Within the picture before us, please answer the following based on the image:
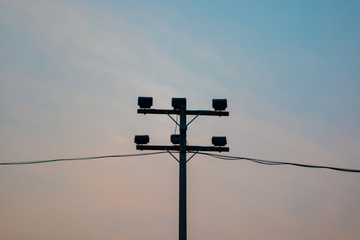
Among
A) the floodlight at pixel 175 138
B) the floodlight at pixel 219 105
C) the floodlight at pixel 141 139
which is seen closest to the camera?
the floodlight at pixel 175 138

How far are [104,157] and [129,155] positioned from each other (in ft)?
2.47

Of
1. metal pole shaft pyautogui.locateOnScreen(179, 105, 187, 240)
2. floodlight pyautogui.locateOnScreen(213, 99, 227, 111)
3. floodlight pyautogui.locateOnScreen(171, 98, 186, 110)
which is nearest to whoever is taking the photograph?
metal pole shaft pyautogui.locateOnScreen(179, 105, 187, 240)

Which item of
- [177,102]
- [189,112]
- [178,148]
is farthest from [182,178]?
[177,102]

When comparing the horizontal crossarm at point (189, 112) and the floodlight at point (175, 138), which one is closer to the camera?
the floodlight at point (175, 138)

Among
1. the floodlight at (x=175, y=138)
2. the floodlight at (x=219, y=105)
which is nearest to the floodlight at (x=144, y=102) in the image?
the floodlight at (x=175, y=138)

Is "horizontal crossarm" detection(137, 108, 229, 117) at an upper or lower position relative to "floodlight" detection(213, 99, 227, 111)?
lower

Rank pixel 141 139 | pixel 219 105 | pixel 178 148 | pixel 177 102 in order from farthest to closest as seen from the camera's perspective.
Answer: pixel 219 105 < pixel 177 102 < pixel 141 139 < pixel 178 148

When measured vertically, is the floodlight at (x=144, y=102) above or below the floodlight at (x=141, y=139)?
above

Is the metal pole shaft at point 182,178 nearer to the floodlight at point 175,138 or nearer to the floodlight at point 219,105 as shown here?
the floodlight at point 175,138

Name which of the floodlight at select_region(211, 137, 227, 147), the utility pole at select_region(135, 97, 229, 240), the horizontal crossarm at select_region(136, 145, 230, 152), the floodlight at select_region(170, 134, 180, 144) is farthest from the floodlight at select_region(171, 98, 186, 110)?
the floodlight at select_region(211, 137, 227, 147)

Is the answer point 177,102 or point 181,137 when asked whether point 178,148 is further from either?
point 177,102

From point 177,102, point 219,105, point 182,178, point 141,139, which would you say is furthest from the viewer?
point 219,105

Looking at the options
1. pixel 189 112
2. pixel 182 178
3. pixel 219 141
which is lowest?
pixel 182 178

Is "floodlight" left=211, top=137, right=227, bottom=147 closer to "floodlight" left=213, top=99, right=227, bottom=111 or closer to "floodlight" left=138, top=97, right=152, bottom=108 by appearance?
"floodlight" left=213, top=99, right=227, bottom=111
